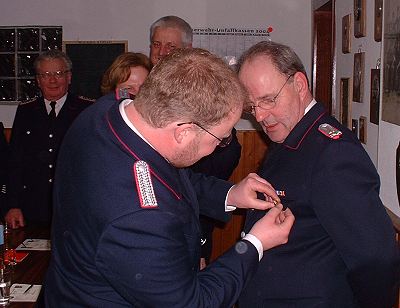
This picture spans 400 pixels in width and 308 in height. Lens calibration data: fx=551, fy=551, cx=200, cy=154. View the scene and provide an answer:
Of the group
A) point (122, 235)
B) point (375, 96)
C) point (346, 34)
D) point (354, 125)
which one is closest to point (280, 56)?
point (122, 235)

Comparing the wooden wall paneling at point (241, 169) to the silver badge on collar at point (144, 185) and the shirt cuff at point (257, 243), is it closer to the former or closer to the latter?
the shirt cuff at point (257, 243)

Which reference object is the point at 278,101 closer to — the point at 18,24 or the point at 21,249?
the point at 21,249

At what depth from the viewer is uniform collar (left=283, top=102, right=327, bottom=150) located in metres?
1.74

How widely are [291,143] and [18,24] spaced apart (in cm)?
391

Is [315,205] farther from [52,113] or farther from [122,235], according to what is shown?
[52,113]

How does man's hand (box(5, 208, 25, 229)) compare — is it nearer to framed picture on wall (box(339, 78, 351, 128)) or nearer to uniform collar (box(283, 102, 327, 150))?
framed picture on wall (box(339, 78, 351, 128))

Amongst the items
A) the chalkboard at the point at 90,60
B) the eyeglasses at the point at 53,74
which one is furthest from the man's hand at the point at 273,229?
the chalkboard at the point at 90,60

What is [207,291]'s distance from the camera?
1.32m

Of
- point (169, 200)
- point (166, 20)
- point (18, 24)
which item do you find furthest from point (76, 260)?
point (18, 24)

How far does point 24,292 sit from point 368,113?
1.89 metres

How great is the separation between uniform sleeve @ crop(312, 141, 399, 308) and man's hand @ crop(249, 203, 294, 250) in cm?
15

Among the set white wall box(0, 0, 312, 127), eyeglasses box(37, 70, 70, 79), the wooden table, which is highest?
white wall box(0, 0, 312, 127)

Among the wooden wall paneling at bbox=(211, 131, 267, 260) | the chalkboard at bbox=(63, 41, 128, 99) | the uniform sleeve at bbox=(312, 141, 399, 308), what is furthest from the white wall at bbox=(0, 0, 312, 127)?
the uniform sleeve at bbox=(312, 141, 399, 308)

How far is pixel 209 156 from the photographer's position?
2.62m
